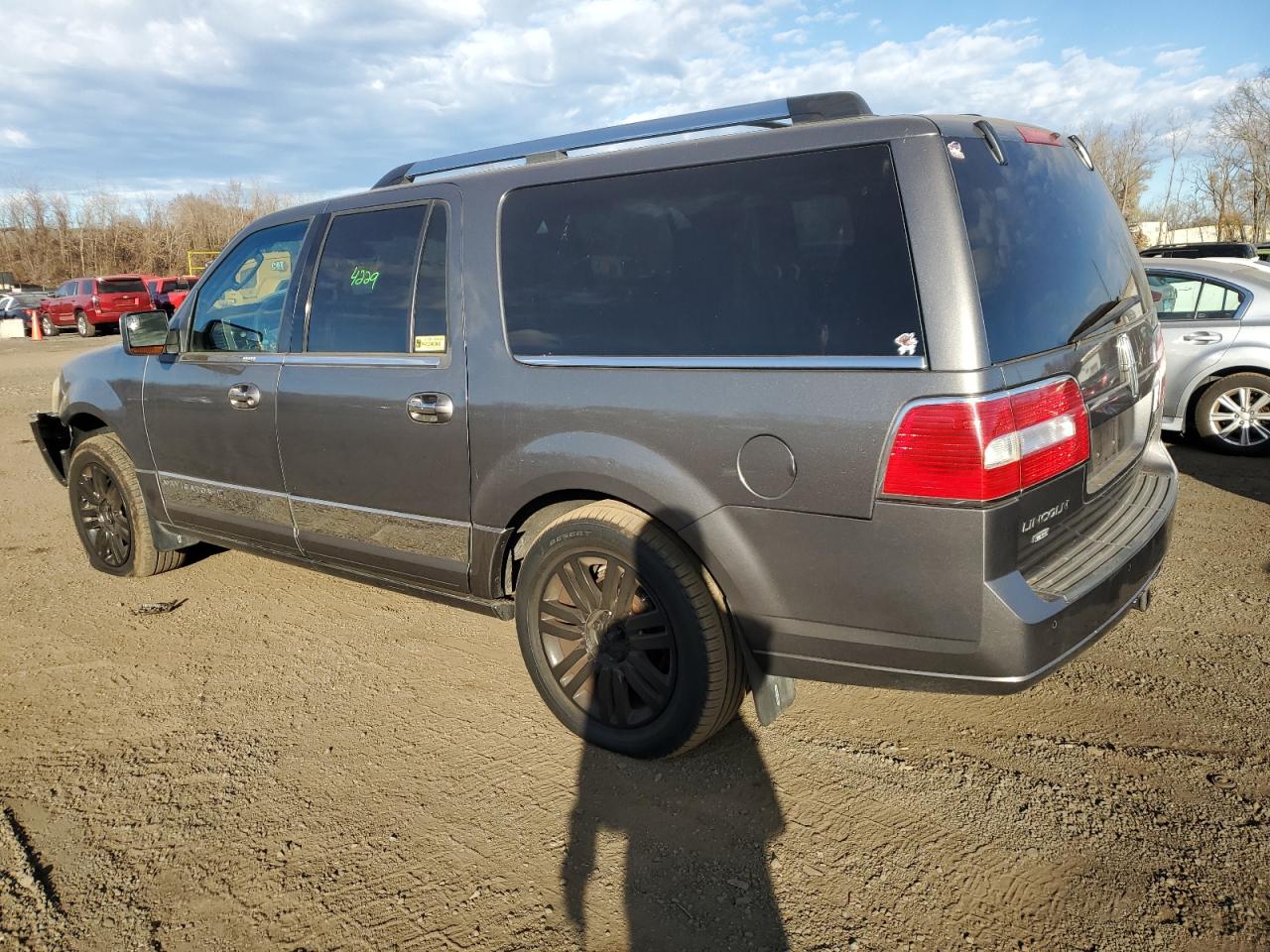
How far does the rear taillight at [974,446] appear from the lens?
2184 mm

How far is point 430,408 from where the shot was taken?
3.21m

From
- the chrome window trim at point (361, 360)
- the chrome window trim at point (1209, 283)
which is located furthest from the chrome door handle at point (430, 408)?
the chrome window trim at point (1209, 283)

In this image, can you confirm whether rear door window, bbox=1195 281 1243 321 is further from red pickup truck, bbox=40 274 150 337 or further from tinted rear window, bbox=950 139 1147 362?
red pickup truck, bbox=40 274 150 337

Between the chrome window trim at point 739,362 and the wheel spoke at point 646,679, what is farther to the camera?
the wheel spoke at point 646,679

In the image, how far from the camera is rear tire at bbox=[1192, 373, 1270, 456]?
6.75 metres

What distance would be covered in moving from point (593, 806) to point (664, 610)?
0.66 meters

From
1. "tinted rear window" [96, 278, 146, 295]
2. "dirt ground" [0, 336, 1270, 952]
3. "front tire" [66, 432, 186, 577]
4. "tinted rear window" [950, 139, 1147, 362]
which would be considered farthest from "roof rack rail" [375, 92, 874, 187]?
"tinted rear window" [96, 278, 146, 295]

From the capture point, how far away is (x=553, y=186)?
302 centimetres

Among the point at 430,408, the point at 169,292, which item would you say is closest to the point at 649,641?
the point at 430,408

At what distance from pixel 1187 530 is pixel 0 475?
925 centimetres

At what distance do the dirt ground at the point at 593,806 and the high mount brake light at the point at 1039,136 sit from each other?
6.45 feet

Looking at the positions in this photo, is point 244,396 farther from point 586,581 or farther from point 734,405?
point 734,405

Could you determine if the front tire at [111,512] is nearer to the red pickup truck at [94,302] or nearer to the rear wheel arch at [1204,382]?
the rear wheel arch at [1204,382]

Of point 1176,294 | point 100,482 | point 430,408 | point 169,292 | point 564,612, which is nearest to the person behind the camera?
point 564,612
